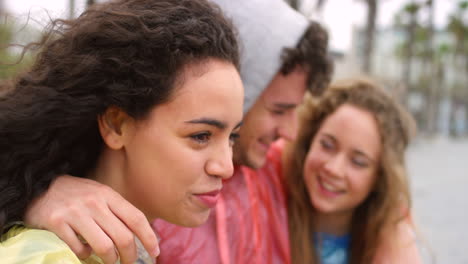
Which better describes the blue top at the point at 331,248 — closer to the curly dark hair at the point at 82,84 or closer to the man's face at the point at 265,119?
the man's face at the point at 265,119

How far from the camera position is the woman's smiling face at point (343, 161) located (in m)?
2.44

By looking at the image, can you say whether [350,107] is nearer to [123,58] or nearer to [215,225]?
[215,225]

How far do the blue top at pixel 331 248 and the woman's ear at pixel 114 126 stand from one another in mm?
1590

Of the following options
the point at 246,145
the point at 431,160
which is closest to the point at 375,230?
the point at 246,145

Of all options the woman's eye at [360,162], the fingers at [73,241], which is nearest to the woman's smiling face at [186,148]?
the fingers at [73,241]

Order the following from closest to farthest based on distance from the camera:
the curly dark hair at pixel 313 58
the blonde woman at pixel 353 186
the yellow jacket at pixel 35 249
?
the yellow jacket at pixel 35 249, the curly dark hair at pixel 313 58, the blonde woman at pixel 353 186

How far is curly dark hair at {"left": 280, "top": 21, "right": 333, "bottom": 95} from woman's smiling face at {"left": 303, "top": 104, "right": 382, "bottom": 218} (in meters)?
0.23

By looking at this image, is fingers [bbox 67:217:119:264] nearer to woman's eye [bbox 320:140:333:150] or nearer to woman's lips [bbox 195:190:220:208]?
woman's lips [bbox 195:190:220:208]

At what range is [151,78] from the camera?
1215mm

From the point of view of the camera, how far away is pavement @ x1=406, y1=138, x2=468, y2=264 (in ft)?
19.1

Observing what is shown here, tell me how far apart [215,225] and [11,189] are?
3.08 feet

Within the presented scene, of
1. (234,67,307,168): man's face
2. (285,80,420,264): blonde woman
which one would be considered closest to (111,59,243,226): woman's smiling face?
(234,67,307,168): man's face

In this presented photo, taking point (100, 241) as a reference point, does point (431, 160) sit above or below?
below

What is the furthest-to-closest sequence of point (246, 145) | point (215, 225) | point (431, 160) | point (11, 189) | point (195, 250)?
1. point (431, 160)
2. point (246, 145)
3. point (215, 225)
4. point (195, 250)
5. point (11, 189)
